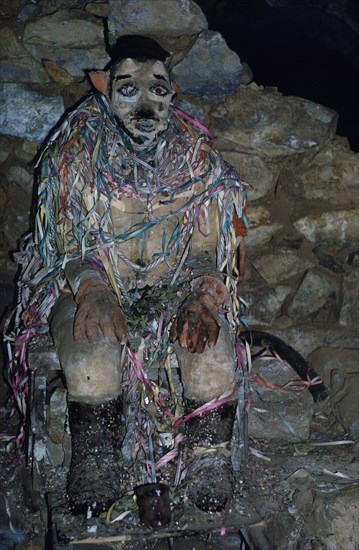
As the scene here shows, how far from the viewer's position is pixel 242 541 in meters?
2.55

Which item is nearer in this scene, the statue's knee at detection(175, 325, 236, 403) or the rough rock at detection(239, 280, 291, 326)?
the statue's knee at detection(175, 325, 236, 403)

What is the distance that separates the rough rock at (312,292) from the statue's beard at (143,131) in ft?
4.41

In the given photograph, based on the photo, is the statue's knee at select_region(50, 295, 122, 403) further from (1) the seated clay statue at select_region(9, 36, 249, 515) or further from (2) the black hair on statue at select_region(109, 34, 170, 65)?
(2) the black hair on statue at select_region(109, 34, 170, 65)

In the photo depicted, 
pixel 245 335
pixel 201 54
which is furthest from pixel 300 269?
pixel 201 54

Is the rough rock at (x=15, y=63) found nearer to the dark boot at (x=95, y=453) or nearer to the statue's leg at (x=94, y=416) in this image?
the statue's leg at (x=94, y=416)

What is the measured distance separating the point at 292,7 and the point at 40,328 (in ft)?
7.02

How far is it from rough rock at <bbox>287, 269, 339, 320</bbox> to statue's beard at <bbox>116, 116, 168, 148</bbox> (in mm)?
1344

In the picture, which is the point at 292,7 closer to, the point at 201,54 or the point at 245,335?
the point at 201,54

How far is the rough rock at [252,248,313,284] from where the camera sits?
12.1 feet

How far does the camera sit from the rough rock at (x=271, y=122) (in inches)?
140

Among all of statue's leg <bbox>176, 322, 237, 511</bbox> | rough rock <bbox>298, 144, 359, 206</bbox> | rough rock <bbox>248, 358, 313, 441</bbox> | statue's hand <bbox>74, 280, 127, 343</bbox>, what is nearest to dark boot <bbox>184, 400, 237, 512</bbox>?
statue's leg <bbox>176, 322, 237, 511</bbox>

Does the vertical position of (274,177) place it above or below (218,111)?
below

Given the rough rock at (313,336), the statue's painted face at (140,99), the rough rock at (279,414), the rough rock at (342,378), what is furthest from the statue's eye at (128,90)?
the rough rock at (342,378)

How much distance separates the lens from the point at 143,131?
2.71 meters
